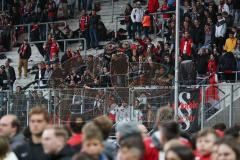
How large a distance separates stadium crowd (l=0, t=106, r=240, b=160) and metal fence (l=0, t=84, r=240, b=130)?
8.60 metres

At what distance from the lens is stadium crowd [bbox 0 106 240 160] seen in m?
7.81

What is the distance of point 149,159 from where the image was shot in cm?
920

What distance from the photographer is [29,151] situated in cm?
955

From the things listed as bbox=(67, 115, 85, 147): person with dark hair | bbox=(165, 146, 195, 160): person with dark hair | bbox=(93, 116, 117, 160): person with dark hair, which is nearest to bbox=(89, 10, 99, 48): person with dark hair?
bbox=(67, 115, 85, 147): person with dark hair

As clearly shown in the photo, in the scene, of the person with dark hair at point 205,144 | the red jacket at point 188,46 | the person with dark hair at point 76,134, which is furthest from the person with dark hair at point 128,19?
the person with dark hair at point 205,144

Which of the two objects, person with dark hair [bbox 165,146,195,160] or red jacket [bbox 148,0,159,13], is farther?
red jacket [bbox 148,0,159,13]

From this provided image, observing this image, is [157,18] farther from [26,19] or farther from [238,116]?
[238,116]

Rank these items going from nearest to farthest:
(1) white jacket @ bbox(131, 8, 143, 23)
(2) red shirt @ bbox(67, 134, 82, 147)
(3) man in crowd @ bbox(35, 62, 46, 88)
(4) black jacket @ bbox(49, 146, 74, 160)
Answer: (4) black jacket @ bbox(49, 146, 74, 160)
(2) red shirt @ bbox(67, 134, 82, 147)
(3) man in crowd @ bbox(35, 62, 46, 88)
(1) white jacket @ bbox(131, 8, 143, 23)

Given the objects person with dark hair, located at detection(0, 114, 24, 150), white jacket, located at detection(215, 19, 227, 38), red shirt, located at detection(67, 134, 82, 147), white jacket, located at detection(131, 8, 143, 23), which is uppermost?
white jacket, located at detection(131, 8, 143, 23)

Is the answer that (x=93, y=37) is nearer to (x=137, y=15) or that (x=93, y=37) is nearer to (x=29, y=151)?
(x=137, y=15)

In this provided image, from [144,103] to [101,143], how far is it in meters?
11.3

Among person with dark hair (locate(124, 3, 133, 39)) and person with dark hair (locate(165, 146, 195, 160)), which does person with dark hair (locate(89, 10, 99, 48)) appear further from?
person with dark hair (locate(165, 146, 195, 160))

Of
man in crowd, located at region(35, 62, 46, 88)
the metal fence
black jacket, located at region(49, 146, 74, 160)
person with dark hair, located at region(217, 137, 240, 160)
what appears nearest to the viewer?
person with dark hair, located at region(217, 137, 240, 160)

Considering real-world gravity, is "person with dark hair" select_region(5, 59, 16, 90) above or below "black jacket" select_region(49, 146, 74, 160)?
below
